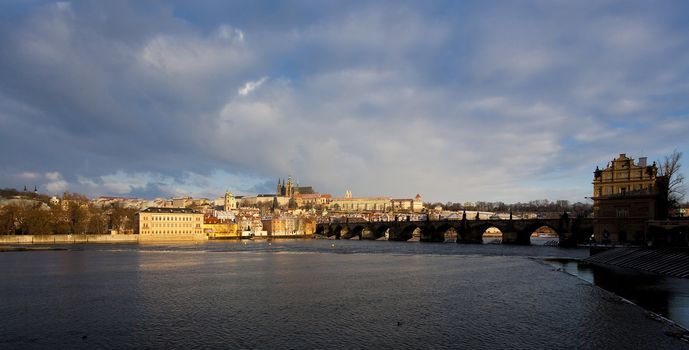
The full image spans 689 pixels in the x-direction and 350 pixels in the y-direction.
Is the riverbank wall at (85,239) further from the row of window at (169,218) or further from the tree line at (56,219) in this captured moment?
the row of window at (169,218)

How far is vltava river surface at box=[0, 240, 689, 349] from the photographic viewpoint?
20375 millimetres

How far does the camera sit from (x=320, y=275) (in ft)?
147

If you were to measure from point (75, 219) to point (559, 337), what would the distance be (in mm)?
129233

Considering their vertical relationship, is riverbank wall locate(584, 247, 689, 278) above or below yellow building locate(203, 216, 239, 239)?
above

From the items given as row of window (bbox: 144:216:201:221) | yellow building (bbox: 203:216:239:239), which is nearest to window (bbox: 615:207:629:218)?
row of window (bbox: 144:216:201:221)

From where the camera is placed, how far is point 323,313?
25.9 metres

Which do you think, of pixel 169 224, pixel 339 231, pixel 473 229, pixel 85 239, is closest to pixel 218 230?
pixel 169 224

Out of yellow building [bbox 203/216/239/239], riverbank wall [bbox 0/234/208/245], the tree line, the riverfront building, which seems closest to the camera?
the riverfront building

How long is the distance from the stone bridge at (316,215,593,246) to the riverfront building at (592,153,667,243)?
1579cm

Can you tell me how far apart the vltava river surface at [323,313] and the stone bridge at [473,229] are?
52.6m

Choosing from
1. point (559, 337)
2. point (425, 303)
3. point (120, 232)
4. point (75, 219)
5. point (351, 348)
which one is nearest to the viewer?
point (351, 348)

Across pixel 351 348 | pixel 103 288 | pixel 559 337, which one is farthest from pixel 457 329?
pixel 103 288

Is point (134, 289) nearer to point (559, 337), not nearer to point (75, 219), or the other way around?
point (559, 337)

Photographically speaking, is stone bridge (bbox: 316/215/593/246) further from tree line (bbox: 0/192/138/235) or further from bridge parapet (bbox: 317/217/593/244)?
tree line (bbox: 0/192/138/235)
